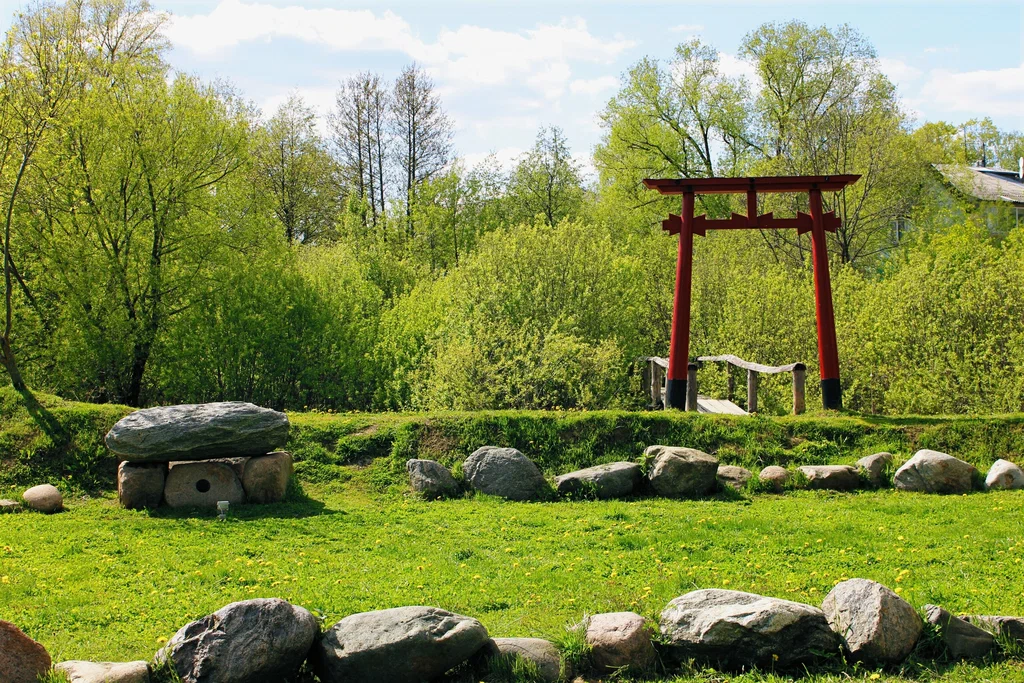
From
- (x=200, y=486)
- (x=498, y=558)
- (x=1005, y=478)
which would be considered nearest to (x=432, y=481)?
(x=200, y=486)

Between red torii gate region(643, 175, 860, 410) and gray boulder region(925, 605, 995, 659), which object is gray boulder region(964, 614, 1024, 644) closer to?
gray boulder region(925, 605, 995, 659)

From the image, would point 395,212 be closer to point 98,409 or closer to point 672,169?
point 672,169

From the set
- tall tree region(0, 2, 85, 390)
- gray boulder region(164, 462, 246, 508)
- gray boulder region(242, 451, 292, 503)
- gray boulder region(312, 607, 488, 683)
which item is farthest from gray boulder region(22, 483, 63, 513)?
gray boulder region(312, 607, 488, 683)

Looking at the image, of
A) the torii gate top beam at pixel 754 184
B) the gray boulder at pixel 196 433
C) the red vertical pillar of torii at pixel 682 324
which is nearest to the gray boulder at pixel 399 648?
the gray boulder at pixel 196 433

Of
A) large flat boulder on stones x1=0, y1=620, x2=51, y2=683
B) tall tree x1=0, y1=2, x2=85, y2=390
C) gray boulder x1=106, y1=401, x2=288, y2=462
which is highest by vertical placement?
tall tree x1=0, y1=2, x2=85, y2=390

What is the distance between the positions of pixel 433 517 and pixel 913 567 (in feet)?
18.1

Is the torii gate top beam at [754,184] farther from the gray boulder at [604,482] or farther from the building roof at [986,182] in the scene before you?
the building roof at [986,182]

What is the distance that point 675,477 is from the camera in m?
12.6

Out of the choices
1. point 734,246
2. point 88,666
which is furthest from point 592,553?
point 734,246

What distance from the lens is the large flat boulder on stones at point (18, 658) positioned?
5770 millimetres

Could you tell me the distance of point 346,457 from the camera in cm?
1421

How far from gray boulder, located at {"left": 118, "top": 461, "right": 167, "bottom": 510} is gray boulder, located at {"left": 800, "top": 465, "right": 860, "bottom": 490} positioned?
29.1 ft

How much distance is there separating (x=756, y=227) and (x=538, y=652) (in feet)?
36.2

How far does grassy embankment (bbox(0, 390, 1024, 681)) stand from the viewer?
7512 mm
